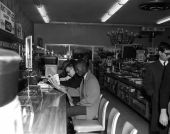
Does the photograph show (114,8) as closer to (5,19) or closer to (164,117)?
(5,19)

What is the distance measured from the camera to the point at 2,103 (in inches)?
31.6

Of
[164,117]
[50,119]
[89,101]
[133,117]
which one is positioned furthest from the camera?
[133,117]

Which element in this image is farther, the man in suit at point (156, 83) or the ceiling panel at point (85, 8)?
the ceiling panel at point (85, 8)

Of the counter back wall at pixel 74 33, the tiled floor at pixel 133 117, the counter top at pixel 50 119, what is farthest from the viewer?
the counter back wall at pixel 74 33

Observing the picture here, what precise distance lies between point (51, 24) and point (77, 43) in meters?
1.80

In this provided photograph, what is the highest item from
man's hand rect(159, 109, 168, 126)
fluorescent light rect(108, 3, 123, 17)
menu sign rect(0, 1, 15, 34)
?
fluorescent light rect(108, 3, 123, 17)

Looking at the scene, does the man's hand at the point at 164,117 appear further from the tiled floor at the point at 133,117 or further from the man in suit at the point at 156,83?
the tiled floor at the point at 133,117

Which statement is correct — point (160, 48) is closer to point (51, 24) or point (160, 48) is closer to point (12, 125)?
point (12, 125)

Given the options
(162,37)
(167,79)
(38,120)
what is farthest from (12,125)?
(162,37)

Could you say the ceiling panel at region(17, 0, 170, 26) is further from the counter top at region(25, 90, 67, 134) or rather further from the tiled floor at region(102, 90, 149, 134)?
the counter top at region(25, 90, 67, 134)

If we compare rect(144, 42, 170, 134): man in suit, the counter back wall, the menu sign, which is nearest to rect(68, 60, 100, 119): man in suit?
rect(144, 42, 170, 134): man in suit

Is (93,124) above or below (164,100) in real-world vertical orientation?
below

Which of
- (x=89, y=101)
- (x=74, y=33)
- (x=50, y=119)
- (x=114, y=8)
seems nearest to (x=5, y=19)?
(x=89, y=101)

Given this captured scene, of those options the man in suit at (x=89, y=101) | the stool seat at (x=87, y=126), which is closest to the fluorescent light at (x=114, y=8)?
the man in suit at (x=89, y=101)
